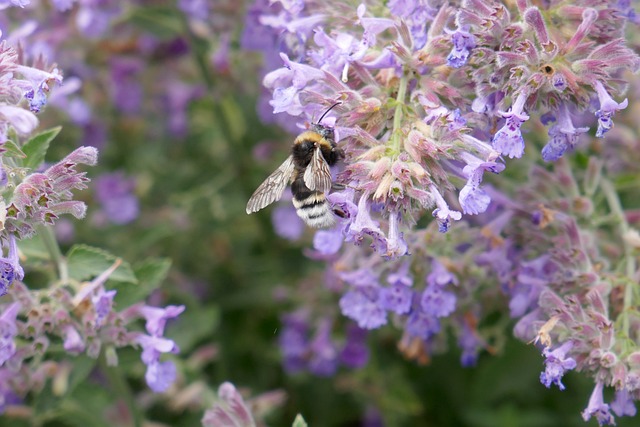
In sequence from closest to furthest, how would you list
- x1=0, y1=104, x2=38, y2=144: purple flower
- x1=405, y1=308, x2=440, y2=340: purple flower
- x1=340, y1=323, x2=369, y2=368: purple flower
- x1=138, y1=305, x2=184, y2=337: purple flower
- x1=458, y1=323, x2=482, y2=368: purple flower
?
x1=0, y1=104, x2=38, y2=144: purple flower, x1=138, y1=305, x2=184, y2=337: purple flower, x1=405, y1=308, x2=440, y2=340: purple flower, x1=458, y1=323, x2=482, y2=368: purple flower, x1=340, y1=323, x2=369, y2=368: purple flower

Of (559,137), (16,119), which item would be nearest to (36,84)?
(16,119)

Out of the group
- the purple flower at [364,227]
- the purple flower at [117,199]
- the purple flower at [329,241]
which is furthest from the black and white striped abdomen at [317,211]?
the purple flower at [117,199]

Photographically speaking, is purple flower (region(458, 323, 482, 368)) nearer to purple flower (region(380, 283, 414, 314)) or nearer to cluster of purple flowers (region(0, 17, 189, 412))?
purple flower (region(380, 283, 414, 314))

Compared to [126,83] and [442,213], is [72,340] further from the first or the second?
[126,83]

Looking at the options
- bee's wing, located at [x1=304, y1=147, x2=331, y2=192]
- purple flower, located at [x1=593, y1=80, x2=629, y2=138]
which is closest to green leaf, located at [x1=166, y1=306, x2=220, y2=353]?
bee's wing, located at [x1=304, y1=147, x2=331, y2=192]

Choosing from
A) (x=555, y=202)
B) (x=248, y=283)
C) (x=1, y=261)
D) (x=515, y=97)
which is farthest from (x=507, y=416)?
(x=1, y=261)
